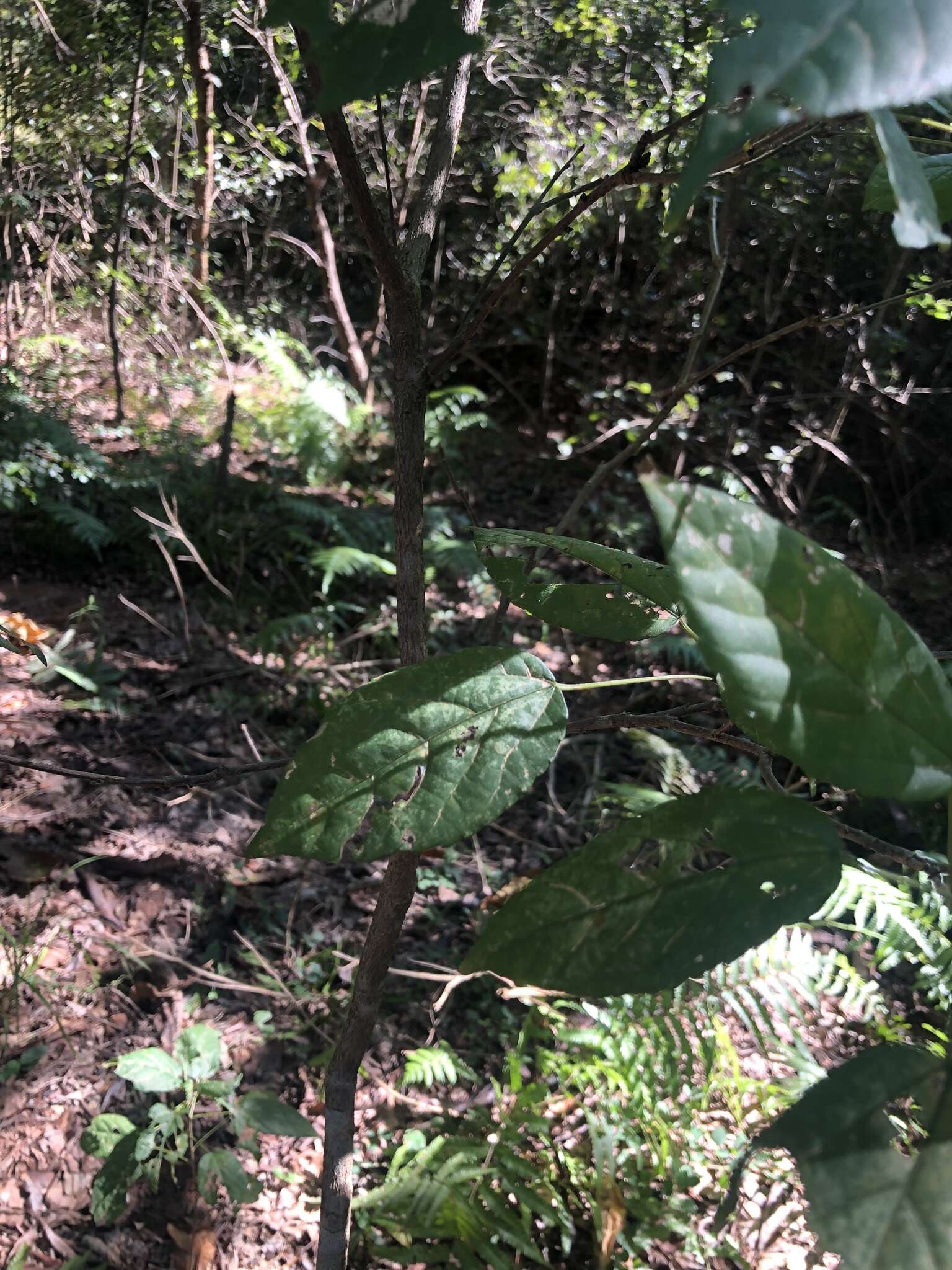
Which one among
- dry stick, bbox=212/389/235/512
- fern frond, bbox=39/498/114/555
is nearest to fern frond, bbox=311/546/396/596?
dry stick, bbox=212/389/235/512

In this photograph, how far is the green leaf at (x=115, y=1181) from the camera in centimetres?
126

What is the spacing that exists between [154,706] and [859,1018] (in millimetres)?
2364

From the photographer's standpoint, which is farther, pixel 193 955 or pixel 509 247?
pixel 193 955

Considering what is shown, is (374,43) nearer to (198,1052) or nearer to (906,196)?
(906,196)

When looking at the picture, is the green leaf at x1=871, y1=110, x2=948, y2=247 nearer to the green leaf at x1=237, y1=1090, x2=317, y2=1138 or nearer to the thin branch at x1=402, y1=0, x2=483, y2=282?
the thin branch at x1=402, y1=0, x2=483, y2=282

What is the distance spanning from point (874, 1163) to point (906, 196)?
33 centimetres

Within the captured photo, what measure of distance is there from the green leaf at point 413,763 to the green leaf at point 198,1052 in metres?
1.36

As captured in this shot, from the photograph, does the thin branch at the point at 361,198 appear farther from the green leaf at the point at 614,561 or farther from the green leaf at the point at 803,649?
the green leaf at the point at 803,649

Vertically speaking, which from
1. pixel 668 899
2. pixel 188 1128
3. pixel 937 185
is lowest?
pixel 188 1128

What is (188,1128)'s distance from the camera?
5.06ft

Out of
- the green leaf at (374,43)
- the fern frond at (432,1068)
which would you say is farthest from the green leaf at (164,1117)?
the green leaf at (374,43)

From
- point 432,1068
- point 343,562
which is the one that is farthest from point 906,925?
point 343,562

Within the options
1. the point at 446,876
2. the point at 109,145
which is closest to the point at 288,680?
the point at 446,876

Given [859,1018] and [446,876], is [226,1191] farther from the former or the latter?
[859,1018]
